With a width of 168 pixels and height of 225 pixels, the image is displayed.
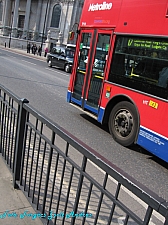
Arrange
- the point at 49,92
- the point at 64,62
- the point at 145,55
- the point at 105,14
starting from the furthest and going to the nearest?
the point at 64,62 < the point at 49,92 < the point at 105,14 < the point at 145,55

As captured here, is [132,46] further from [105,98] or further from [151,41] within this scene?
[105,98]

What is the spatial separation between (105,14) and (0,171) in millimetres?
4621

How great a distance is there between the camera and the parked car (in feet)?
71.6

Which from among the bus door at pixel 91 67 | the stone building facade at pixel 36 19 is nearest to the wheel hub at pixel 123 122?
the bus door at pixel 91 67

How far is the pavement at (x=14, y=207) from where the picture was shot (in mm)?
2568

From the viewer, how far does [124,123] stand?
5.62 meters

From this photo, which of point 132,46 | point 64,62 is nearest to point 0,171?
point 132,46

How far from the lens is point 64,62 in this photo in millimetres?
22125

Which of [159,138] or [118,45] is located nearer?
[159,138]

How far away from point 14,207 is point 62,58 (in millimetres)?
20483

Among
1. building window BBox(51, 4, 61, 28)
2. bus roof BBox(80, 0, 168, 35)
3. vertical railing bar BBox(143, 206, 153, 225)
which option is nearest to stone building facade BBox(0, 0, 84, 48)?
building window BBox(51, 4, 61, 28)

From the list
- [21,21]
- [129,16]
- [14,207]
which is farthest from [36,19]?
[14,207]

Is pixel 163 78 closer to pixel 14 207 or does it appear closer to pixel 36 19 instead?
pixel 14 207

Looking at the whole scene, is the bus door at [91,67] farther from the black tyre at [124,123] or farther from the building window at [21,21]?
the building window at [21,21]
